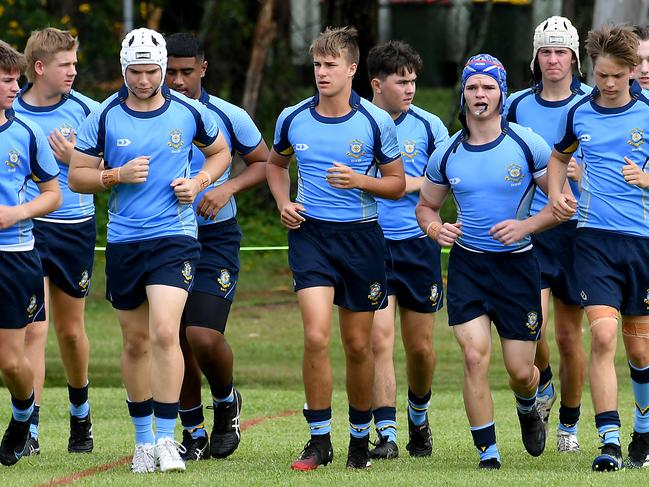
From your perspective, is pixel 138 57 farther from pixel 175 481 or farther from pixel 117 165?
pixel 175 481

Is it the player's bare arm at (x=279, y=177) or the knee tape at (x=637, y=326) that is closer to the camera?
the knee tape at (x=637, y=326)

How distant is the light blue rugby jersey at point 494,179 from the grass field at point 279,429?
1.38 metres

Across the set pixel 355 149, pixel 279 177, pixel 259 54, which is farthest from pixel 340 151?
pixel 259 54

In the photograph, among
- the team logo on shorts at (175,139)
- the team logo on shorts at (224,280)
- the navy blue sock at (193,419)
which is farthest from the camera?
the navy blue sock at (193,419)

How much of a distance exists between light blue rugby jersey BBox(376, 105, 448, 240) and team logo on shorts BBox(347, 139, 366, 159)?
1118mm

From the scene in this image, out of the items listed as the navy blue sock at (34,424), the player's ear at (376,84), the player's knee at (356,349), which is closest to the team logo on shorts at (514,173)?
the player's knee at (356,349)

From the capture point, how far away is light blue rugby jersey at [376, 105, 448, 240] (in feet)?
31.0

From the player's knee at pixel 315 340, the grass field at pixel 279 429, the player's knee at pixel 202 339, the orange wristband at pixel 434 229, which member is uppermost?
the orange wristband at pixel 434 229

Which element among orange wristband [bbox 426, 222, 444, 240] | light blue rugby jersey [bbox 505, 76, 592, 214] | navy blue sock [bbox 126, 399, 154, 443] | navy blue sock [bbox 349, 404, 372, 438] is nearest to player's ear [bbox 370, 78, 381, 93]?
light blue rugby jersey [bbox 505, 76, 592, 214]

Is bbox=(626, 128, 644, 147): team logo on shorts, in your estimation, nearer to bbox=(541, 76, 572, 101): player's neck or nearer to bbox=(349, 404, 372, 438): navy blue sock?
bbox=(541, 76, 572, 101): player's neck

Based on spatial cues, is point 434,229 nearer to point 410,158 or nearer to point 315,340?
point 315,340

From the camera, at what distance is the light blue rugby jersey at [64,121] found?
9.32m

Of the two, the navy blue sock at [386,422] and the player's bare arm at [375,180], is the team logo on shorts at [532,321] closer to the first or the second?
the player's bare arm at [375,180]

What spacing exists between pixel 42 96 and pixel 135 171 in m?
1.77
